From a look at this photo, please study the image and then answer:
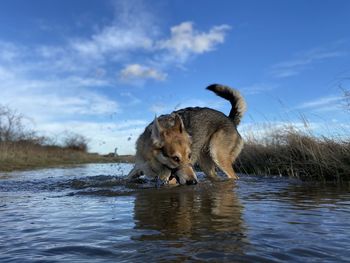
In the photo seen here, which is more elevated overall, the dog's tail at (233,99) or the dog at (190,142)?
the dog's tail at (233,99)

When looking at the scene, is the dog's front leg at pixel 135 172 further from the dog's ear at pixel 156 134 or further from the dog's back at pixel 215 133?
the dog's back at pixel 215 133

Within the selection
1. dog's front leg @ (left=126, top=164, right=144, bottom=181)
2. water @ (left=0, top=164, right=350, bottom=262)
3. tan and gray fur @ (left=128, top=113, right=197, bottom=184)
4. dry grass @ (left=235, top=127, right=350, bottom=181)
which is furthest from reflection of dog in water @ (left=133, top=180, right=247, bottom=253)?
dry grass @ (left=235, top=127, right=350, bottom=181)

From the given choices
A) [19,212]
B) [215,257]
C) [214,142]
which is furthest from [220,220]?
[214,142]

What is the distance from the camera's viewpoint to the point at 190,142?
28.4 feet

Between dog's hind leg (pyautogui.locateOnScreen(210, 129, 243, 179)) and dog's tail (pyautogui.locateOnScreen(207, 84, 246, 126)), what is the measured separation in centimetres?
56

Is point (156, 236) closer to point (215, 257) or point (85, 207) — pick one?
point (215, 257)

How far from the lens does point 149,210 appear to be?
535 cm

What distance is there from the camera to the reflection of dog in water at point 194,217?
3.58m

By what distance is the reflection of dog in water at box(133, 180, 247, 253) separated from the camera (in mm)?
3576

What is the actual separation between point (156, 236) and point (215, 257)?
89cm

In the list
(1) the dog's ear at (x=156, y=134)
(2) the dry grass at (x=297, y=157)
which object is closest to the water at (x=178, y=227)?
(1) the dog's ear at (x=156, y=134)

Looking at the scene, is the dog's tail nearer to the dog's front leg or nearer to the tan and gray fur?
the tan and gray fur

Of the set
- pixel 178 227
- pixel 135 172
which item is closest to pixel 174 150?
pixel 135 172

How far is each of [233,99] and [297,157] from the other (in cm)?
225
